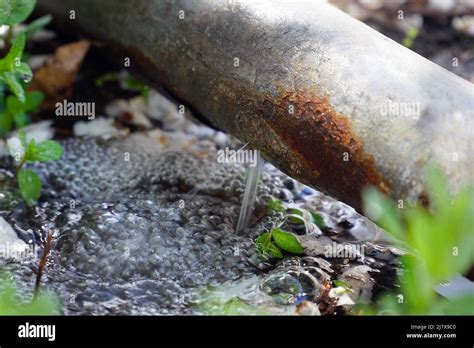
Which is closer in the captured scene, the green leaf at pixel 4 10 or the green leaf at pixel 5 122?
the green leaf at pixel 4 10

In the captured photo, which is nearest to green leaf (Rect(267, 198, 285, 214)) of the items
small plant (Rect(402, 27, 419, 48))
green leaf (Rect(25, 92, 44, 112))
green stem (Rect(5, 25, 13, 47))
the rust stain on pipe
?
the rust stain on pipe

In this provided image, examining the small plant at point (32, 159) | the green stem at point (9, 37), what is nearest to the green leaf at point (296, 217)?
the small plant at point (32, 159)

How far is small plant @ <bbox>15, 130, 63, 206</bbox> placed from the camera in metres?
2.22

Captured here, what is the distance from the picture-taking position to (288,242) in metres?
2.14

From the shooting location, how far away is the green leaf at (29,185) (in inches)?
90.4

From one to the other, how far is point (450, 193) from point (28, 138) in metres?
1.68

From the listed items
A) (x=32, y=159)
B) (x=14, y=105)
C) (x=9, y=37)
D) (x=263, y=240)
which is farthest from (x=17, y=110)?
(x=263, y=240)

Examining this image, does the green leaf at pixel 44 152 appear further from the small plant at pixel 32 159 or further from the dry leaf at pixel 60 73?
the dry leaf at pixel 60 73

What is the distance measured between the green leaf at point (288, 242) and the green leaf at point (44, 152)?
2.50 feet

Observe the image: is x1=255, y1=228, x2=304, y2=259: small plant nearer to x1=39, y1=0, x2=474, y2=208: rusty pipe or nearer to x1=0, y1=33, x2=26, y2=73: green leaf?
x1=39, y1=0, x2=474, y2=208: rusty pipe

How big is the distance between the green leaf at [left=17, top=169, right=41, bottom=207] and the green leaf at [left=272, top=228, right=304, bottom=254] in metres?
0.84

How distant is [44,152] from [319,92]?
936 mm

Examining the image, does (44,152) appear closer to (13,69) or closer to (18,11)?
(13,69)
